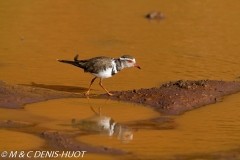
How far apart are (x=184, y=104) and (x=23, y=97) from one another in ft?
11.2

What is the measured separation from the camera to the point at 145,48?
1919 cm

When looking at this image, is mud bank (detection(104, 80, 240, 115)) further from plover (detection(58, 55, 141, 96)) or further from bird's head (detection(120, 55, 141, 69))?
bird's head (detection(120, 55, 141, 69))

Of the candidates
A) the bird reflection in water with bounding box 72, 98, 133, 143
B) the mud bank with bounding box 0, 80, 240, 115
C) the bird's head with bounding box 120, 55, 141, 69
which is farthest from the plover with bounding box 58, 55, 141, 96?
the bird reflection in water with bounding box 72, 98, 133, 143

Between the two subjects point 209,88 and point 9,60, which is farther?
point 9,60

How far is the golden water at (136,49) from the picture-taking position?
38.9ft

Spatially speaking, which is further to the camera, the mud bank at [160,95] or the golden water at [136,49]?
the mud bank at [160,95]

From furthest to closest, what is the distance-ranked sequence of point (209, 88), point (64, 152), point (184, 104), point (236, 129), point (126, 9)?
point (126, 9), point (209, 88), point (184, 104), point (236, 129), point (64, 152)

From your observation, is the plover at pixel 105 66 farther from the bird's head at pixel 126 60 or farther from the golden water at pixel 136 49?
the golden water at pixel 136 49

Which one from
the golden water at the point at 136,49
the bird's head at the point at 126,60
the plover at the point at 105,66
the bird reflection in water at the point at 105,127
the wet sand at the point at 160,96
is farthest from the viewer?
the bird's head at the point at 126,60

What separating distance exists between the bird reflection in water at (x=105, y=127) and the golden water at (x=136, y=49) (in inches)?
8.0

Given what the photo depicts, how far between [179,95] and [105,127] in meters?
2.74

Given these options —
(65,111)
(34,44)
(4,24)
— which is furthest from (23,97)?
(4,24)

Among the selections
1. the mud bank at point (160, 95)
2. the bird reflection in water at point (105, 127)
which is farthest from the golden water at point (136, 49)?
the mud bank at point (160, 95)

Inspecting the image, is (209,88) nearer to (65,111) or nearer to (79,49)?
(65,111)
